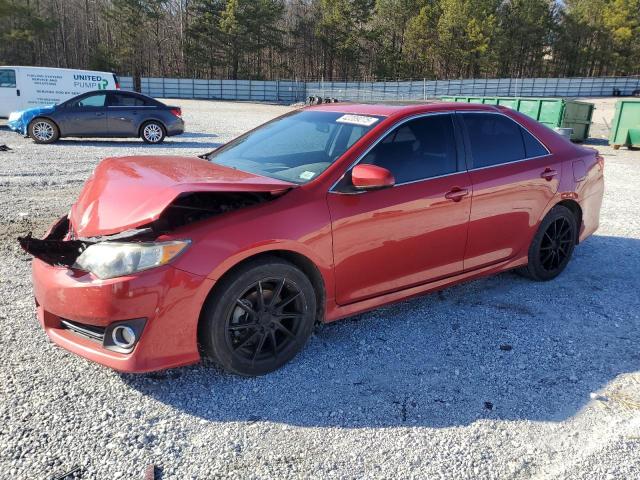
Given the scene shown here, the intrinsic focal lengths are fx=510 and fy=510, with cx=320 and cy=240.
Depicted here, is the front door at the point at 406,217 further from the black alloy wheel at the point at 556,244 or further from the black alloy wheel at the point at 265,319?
the black alloy wheel at the point at 556,244

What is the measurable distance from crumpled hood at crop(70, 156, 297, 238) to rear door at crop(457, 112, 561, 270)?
5.38 ft

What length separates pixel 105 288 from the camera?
261 centimetres

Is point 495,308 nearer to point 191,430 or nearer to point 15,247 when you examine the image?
point 191,430

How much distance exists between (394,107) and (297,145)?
2.61 ft

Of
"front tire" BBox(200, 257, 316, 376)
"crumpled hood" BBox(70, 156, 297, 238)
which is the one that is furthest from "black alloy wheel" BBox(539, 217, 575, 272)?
"crumpled hood" BBox(70, 156, 297, 238)

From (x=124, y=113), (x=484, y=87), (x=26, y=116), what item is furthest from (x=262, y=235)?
(x=484, y=87)

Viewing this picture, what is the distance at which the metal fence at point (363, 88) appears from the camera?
4847 cm

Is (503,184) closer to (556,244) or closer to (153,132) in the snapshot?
(556,244)

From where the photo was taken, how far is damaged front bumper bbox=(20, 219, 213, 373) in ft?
8.55

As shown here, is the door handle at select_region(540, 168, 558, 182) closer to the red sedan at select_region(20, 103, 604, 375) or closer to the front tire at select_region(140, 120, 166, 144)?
the red sedan at select_region(20, 103, 604, 375)

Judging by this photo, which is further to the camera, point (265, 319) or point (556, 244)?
point (556, 244)

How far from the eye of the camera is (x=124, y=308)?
102 inches

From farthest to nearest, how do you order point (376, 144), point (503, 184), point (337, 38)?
point (337, 38) < point (503, 184) < point (376, 144)

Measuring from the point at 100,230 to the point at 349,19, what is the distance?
67.8 meters
